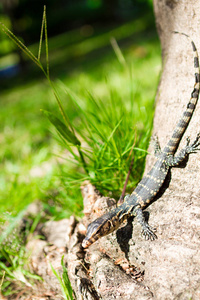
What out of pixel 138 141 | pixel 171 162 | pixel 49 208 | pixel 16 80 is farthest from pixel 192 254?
pixel 16 80

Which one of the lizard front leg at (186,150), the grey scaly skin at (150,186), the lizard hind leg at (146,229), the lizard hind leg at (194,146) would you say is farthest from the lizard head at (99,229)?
the lizard hind leg at (194,146)

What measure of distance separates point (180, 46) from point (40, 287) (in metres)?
2.81

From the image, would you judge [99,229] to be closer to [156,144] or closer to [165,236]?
[165,236]

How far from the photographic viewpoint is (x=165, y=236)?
2.11 meters

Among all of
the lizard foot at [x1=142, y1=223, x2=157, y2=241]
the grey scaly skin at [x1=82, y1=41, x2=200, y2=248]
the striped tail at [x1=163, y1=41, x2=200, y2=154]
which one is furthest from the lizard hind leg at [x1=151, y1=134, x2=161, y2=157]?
the lizard foot at [x1=142, y1=223, x2=157, y2=241]

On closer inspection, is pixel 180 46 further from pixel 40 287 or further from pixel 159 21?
pixel 40 287

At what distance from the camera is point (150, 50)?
850 centimetres

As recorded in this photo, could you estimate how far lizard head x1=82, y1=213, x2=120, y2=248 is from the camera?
2.32m

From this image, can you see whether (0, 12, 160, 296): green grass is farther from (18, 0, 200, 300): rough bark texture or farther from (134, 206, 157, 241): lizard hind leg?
(134, 206, 157, 241): lizard hind leg

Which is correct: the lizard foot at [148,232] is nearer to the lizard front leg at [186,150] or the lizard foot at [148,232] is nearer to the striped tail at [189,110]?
the lizard front leg at [186,150]

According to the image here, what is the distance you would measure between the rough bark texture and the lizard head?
0.12 metres

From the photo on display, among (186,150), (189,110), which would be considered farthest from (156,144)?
(189,110)

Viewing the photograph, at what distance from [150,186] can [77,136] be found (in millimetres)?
2882

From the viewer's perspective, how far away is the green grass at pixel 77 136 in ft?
9.56
